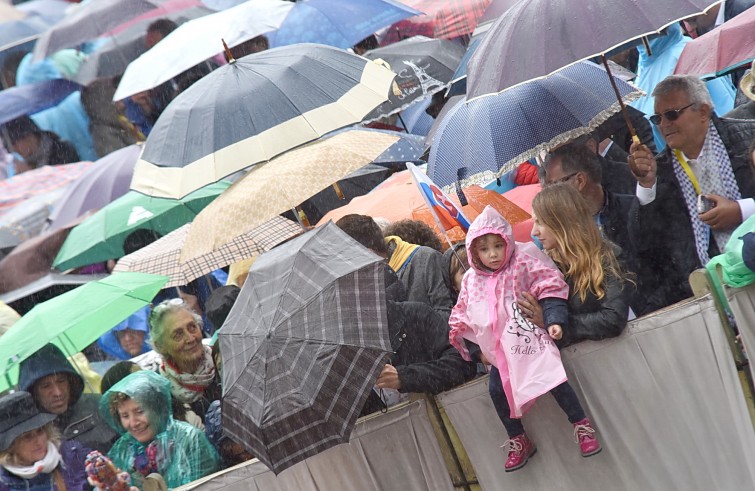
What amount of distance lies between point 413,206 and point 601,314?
256 cm

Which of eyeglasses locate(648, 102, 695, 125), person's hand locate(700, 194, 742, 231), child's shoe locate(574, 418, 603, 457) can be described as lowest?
child's shoe locate(574, 418, 603, 457)

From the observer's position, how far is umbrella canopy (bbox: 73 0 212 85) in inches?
503

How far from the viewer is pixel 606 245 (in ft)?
18.1

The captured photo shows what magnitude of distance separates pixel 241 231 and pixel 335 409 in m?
1.64

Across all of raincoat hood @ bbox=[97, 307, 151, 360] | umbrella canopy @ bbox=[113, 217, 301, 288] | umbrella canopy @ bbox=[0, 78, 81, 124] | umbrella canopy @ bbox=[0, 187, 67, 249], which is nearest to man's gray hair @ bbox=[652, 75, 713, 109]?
umbrella canopy @ bbox=[113, 217, 301, 288]

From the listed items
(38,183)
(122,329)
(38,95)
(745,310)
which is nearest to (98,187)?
(122,329)

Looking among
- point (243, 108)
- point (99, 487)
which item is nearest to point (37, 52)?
point (243, 108)

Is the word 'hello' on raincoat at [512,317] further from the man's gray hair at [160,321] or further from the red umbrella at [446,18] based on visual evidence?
the red umbrella at [446,18]

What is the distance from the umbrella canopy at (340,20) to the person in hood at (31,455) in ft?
16.1

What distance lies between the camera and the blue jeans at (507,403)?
5461 mm

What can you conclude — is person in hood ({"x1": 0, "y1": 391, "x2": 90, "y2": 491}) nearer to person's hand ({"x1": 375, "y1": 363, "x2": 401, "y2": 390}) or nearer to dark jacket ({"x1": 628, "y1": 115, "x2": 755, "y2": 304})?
person's hand ({"x1": 375, "y1": 363, "x2": 401, "y2": 390})

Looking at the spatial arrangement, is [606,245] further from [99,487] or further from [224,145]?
[99,487]

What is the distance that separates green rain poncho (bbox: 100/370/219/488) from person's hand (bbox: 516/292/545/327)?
7.27 feet

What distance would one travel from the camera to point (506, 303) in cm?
547
